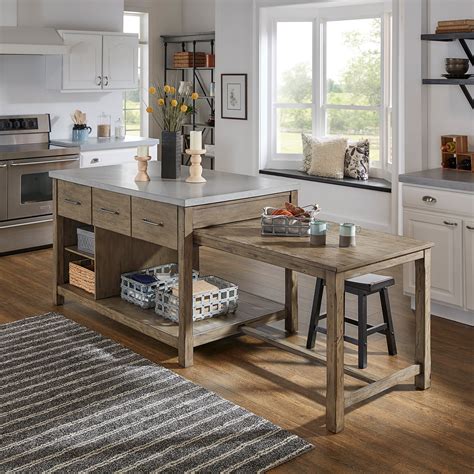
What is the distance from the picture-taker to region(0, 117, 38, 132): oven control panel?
270 inches

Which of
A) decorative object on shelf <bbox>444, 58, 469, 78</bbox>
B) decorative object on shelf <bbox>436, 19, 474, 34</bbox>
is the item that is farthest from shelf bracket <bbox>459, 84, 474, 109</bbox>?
decorative object on shelf <bbox>436, 19, 474, 34</bbox>

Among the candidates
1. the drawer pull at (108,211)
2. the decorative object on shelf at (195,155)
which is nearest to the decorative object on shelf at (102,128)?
the drawer pull at (108,211)

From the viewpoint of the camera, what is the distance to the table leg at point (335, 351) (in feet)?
10.2

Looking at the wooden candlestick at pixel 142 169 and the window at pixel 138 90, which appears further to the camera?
the window at pixel 138 90

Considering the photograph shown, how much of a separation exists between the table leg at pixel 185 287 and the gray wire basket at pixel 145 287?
545 mm

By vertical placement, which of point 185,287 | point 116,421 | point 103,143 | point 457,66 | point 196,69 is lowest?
point 116,421

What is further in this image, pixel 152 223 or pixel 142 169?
pixel 142 169

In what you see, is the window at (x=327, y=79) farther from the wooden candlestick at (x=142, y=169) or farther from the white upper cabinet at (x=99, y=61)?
the wooden candlestick at (x=142, y=169)

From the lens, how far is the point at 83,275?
4.82m

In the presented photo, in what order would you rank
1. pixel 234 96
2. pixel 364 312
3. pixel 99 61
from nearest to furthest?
pixel 364 312 < pixel 99 61 < pixel 234 96

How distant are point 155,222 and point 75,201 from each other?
0.93m

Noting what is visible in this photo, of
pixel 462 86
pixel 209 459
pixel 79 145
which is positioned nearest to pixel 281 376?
pixel 209 459

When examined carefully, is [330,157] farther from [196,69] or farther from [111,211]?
[111,211]

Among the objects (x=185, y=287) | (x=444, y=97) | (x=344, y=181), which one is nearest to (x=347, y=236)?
(x=185, y=287)
